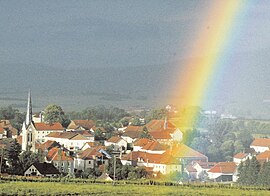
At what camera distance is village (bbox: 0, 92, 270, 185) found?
99.2 ft

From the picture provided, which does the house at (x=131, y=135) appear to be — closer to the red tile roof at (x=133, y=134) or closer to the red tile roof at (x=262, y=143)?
the red tile roof at (x=133, y=134)

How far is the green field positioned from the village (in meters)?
4.78

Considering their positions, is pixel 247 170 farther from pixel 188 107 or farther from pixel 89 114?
pixel 89 114

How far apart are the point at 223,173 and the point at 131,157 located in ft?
17.6

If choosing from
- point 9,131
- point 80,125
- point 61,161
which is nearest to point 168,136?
point 80,125

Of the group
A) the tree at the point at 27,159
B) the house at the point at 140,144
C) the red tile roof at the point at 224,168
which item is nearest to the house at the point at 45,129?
the house at the point at 140,144

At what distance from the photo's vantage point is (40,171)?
2814 cm

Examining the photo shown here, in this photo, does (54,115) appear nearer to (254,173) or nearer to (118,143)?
(118,143)

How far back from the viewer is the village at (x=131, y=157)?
30.2m

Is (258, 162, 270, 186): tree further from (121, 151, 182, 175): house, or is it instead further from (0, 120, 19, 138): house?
(0, 120, 19, 138): house

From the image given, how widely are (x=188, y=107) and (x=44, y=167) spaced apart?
41.9 m

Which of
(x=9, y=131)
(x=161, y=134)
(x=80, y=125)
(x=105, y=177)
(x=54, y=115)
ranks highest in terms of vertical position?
(x=54, y=115)

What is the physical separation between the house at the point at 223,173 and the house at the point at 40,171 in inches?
353

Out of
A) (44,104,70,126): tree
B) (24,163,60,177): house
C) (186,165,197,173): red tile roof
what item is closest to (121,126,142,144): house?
(44,104,70,126): tree
